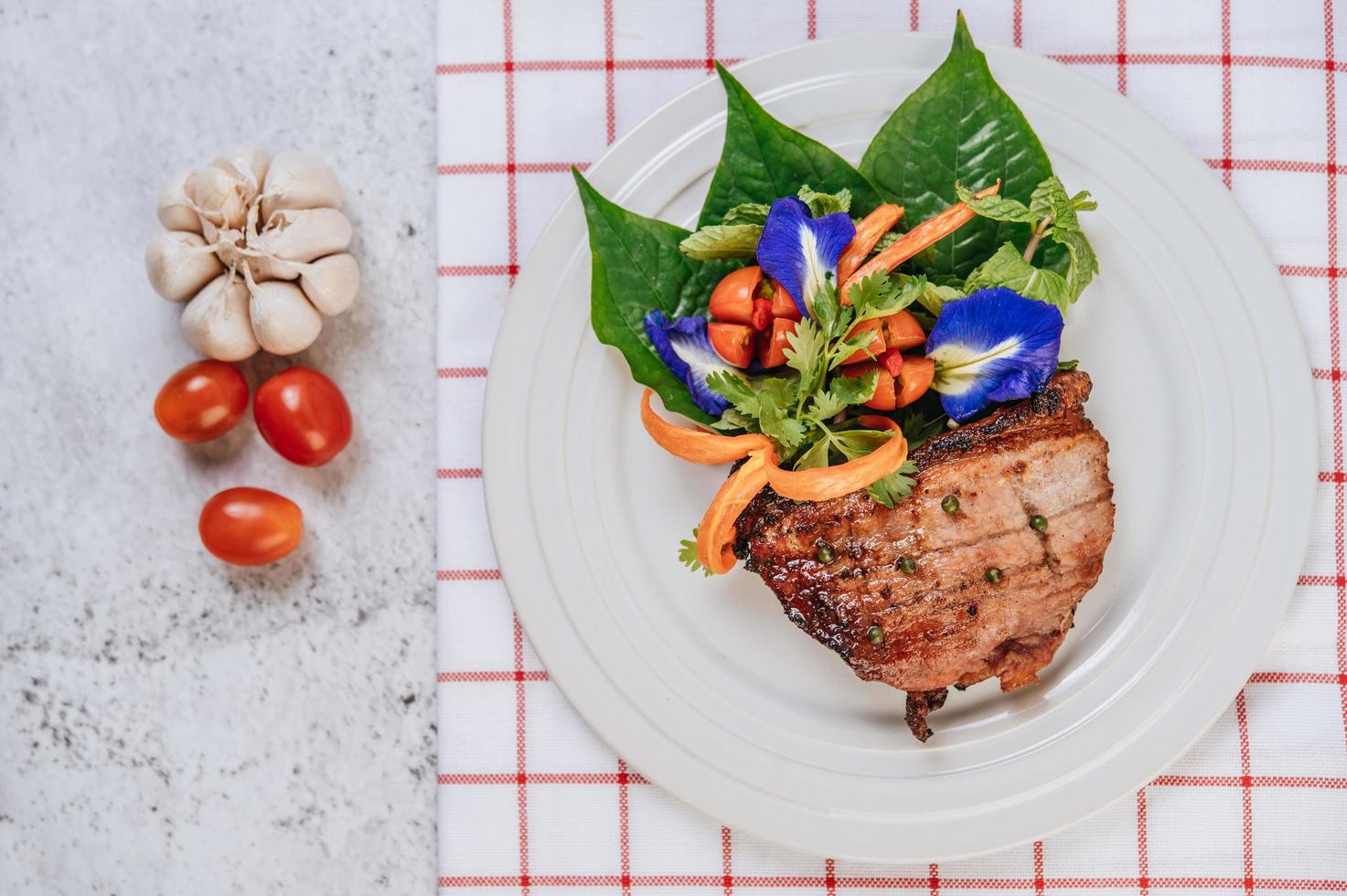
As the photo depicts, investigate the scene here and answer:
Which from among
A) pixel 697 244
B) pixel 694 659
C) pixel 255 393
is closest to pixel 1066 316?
pixel 697 244

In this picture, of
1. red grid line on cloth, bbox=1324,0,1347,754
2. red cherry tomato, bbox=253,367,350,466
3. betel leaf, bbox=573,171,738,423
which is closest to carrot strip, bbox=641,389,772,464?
betel leaf, bbox=573,171,738,423

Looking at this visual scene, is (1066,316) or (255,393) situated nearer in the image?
(1066,316)

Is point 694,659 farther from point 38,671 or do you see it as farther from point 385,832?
point 38,671

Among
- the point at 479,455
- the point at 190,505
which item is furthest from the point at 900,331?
the point at 190,505

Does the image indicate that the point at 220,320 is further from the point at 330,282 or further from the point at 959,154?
the point at 959,154

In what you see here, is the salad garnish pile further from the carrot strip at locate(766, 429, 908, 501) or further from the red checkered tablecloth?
the red checkered tablecloth

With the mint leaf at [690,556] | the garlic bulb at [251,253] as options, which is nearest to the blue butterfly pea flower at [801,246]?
the mint leaf at [690,556]

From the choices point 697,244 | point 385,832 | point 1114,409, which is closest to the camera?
Answer: point 697,244
